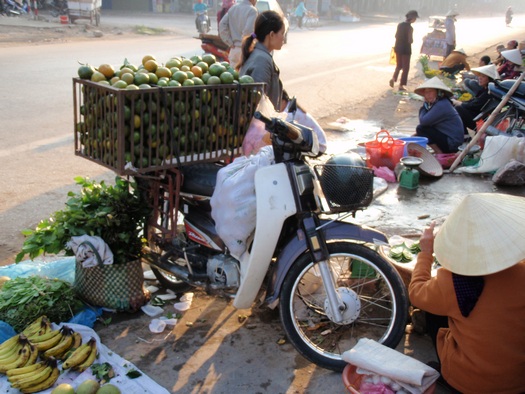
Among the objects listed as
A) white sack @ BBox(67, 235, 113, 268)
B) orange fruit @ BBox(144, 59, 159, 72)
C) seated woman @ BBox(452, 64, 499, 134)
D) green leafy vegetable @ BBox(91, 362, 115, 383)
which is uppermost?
orange fruit @ BBox(144, 59, 159, 72)

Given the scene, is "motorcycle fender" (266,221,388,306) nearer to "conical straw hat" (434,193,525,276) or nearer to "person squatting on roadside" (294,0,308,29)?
"conical straw hat" (434,193,525,276)

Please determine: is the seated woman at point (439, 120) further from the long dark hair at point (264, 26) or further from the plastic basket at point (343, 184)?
the plastic basket at point (343, 184)

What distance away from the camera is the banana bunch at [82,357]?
9.75 feet

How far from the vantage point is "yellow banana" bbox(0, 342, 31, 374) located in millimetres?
2920

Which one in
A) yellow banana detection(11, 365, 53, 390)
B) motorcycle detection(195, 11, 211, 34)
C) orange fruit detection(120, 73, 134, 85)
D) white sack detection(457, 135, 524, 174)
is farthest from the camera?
motorcycle detection(195, 11, 211, 34)

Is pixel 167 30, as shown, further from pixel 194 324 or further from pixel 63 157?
pixel 194 324

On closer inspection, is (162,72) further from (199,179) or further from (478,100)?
(478,100)

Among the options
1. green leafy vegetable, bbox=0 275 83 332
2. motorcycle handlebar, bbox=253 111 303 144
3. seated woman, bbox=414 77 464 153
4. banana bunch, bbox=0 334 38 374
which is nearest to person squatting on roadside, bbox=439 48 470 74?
seated woman, bbox=414 77 464 153

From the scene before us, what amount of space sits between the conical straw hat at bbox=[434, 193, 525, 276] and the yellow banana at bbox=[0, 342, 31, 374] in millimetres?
2086

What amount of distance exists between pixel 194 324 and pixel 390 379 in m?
1.32

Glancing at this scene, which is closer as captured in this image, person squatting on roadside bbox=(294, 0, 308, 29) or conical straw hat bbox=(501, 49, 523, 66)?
conical straw hat bbox=(501, 49, 523, 66)

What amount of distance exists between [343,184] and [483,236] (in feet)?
2.51

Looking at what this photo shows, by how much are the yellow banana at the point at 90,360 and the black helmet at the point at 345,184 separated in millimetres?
1452

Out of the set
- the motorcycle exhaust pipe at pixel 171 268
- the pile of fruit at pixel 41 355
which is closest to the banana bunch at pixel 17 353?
the pile of fruit at pixel 41 355
